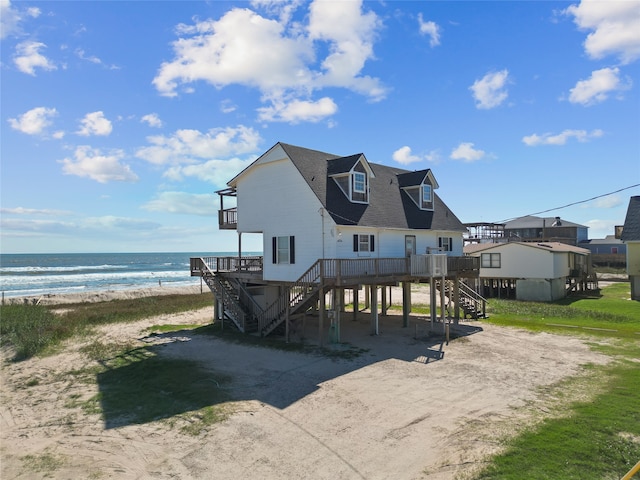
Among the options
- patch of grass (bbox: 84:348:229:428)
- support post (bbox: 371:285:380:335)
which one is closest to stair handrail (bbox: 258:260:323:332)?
support post (bbox: 371:285:380:335)

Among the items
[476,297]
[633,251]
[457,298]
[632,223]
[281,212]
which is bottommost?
[476,297]

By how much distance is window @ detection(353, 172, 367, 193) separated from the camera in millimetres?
23969

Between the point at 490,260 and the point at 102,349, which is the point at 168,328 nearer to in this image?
the point at 102,349

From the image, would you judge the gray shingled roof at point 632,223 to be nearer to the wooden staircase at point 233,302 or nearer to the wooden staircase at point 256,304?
the wooden staircase at point 256,304

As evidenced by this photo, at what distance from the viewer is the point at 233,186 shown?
89.0 ft

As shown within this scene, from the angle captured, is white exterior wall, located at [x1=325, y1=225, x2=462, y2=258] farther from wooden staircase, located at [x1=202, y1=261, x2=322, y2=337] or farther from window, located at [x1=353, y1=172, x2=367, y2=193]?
window, located at [x1=353, y1=172, x2=367, y2=193]

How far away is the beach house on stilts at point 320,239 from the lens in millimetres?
21494

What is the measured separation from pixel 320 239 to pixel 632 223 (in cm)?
3492

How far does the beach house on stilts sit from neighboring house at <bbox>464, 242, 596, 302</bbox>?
593 inches

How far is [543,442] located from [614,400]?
436 centimetres

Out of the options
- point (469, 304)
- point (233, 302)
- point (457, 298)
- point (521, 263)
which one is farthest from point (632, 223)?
point (233, 302)

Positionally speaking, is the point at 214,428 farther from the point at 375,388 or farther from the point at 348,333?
the point at 348,333

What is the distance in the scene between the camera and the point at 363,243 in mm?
23000

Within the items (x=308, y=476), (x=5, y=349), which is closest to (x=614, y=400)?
(x=308, y=476)
